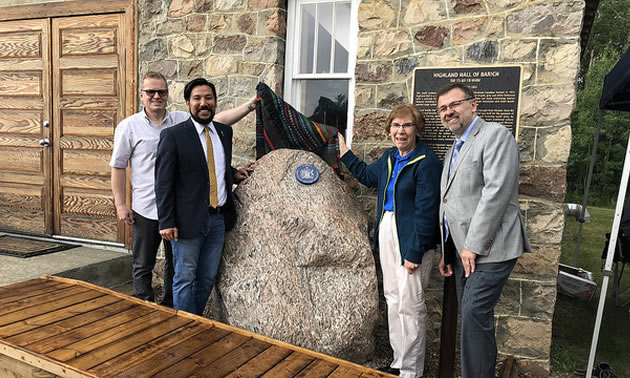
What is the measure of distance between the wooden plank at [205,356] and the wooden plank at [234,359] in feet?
0.10

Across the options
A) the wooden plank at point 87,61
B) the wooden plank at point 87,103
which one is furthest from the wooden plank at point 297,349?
the wooden plank at point 87,61

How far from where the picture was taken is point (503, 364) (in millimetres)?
3404

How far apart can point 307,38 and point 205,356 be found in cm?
325

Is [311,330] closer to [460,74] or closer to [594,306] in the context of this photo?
[460,74]

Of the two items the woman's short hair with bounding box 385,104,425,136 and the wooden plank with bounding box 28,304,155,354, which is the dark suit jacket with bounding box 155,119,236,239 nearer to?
the wooden plank with bounding box 28,304,155,354

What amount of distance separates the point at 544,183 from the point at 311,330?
7.13 ft

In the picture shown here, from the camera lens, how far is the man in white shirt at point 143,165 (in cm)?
325

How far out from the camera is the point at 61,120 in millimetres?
5312

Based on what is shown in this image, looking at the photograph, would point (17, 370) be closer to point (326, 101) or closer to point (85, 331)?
point (85, 331)


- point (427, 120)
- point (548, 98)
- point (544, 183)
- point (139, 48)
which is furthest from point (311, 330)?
point (139, 48)

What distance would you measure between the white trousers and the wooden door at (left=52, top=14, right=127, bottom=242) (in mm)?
3442

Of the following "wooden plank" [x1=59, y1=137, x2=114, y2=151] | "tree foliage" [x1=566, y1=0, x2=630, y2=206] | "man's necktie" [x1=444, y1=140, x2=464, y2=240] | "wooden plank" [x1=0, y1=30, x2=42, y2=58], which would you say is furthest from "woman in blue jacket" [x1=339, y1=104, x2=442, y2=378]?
"tree foliage" [x1=566, y1=0, x2=630, y2=206]

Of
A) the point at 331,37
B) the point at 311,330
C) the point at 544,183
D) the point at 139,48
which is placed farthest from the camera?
the point at 139,48

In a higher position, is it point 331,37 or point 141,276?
point 331,37
